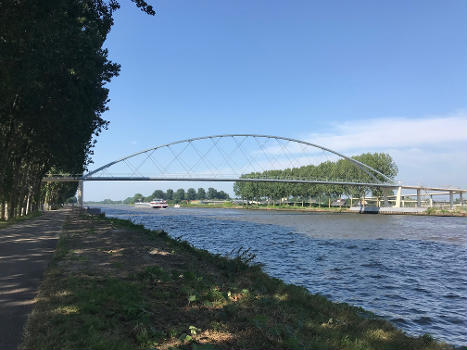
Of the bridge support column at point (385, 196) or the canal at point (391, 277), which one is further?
the bridge support column at point (385, 196)

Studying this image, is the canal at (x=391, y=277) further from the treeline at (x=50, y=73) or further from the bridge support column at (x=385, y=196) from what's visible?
the bridge support column at (x=385, y=196)

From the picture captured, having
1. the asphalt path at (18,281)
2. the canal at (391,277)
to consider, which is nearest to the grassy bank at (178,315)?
the asphalt path at (18,281)

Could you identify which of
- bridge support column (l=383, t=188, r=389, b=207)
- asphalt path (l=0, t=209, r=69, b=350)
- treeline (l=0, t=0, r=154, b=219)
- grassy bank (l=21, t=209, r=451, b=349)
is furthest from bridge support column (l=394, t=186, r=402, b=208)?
asphalt path (l=0, t=209, r=69, b=350)

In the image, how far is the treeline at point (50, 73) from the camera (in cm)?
1361

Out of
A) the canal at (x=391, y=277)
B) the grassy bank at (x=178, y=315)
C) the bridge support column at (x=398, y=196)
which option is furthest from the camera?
the bridge support column at (x=398, y=196)

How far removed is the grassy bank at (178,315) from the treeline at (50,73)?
32.1 feet

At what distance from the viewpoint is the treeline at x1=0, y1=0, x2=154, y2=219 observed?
13609mm

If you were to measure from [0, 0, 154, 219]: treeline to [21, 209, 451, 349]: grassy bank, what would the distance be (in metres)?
9.78

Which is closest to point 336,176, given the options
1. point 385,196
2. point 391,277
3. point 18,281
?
point 385,196

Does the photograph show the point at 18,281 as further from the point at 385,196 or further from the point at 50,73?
the point at 385,196

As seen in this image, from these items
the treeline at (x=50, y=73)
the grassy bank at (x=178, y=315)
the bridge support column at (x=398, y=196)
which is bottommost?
the grassy bank at (x=178, y=315)

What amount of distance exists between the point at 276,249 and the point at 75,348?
2229cm

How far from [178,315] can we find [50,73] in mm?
18825

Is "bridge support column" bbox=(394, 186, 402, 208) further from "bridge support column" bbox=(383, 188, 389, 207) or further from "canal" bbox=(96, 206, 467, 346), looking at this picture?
"canal" bbox=(96, 206, 467, 346)
